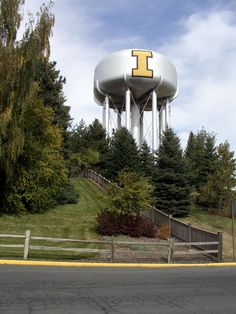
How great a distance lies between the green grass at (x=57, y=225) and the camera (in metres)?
19.9

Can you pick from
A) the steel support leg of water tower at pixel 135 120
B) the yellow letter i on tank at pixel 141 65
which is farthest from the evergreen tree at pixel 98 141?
the yellow letter i on tank at pixel 141 65

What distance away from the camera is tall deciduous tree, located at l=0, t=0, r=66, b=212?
26.7 m

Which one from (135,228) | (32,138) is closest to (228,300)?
(135,228)

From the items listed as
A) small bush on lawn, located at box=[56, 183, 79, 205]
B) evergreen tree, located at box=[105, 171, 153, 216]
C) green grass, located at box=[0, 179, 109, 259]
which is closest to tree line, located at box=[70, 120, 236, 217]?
evergreen tree, located at box=[105, 171, 153, 216]

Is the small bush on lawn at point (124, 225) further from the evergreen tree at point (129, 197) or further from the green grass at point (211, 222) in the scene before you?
the green grass at point (211, 222)

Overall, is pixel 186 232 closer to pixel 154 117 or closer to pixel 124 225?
pixel 124 225

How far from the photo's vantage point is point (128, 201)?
26.0 metres

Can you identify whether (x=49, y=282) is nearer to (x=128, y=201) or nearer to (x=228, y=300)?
(x=228, y=300)

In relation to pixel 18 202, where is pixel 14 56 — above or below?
above

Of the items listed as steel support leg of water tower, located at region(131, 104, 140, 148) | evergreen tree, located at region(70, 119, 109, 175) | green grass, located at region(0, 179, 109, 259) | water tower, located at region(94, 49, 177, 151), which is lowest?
green grass, located at region(0, 179, 109, 259)

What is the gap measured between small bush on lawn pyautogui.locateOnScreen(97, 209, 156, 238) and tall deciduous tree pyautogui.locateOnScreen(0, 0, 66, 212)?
6.31 metres

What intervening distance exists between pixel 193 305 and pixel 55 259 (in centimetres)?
1004

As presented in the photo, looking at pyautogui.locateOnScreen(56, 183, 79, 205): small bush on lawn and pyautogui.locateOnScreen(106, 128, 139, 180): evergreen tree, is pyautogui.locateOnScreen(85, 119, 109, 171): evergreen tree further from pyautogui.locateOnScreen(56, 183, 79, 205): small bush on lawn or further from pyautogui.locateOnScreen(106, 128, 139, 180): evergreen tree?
pyautogui.locateOnScreen(56, 183, 79, 205): small bush on lawn

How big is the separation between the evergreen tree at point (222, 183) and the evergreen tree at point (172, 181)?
147 inches
